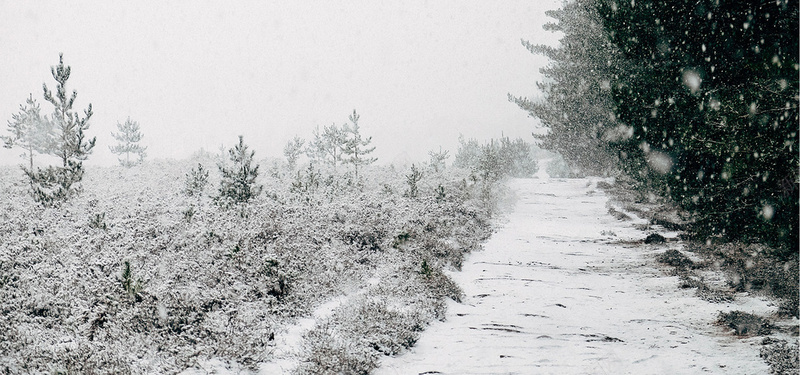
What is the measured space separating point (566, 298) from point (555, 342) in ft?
7.98

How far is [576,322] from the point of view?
737 cm

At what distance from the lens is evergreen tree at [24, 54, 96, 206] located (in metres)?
15.3

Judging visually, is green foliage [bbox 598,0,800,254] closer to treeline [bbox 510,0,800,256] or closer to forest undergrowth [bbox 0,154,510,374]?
treeline [bbox 510,0,800,256]

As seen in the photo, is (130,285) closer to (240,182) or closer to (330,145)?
(240,182)

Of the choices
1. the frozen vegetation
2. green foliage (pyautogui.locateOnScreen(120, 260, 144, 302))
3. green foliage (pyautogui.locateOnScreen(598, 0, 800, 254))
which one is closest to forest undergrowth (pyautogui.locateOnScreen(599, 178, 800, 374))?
the frozen vegetation

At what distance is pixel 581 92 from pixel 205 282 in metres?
22.4

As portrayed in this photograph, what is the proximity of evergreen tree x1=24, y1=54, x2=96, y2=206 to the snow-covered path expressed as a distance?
13.9 metres

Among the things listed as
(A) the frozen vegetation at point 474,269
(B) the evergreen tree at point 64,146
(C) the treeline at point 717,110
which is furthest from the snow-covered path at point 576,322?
(B) the evergreen tree at point 64,146

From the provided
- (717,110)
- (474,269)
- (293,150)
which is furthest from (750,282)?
(293,150)

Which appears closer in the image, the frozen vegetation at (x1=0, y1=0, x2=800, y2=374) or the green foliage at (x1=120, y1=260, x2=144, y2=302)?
the frozen vegetation at (x1=0, y1=0, x2=800, y2=374)

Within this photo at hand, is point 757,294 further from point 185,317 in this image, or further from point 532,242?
point 185,317

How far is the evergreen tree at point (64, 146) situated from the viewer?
15.3 metres

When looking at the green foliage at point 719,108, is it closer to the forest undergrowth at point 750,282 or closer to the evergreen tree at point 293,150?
the forest undergrowth at point 750,282

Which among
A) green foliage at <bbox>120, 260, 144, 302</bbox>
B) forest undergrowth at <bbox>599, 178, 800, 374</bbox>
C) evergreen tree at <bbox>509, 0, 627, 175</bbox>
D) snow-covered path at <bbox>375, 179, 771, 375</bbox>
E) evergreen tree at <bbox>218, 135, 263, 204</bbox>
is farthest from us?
evergreen tree at <bbox>509, 0, 627, 175</bbox>
